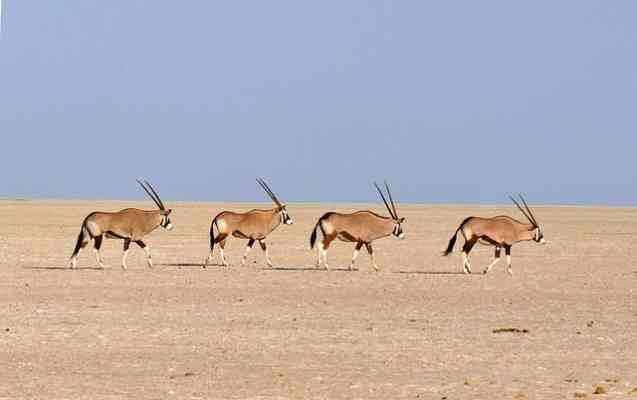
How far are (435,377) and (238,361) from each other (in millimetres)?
2002

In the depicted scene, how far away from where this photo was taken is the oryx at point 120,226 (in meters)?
24.4

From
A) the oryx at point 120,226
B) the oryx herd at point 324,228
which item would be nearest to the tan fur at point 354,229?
the oryx herd at point 324,228

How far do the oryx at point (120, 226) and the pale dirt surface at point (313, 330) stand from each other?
0.60 metres

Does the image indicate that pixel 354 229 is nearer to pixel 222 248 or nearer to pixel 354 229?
pixel 354 229

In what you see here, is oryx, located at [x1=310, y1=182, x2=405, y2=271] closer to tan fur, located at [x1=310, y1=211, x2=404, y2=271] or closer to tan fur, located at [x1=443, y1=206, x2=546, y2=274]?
tan fur, located at [x1=310, y1=211, x2=404, y2=271]

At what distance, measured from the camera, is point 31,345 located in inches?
540

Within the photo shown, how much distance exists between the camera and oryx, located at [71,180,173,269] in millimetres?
24359

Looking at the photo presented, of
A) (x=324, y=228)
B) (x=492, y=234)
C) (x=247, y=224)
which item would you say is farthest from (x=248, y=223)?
(x=492, y=234)

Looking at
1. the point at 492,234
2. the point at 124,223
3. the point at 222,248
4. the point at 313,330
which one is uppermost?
the point at 124,223

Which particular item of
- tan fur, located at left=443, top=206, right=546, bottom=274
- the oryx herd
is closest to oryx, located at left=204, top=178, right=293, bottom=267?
the oryx herd

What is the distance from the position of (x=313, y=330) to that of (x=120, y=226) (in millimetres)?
10162

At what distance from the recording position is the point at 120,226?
2467 centimetres

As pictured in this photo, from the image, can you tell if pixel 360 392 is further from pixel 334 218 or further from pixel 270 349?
pixel 334 218

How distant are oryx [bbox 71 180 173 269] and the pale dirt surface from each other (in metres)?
0.60
